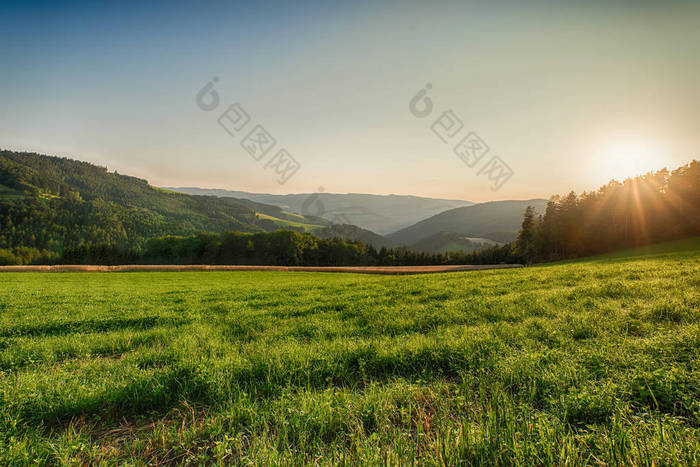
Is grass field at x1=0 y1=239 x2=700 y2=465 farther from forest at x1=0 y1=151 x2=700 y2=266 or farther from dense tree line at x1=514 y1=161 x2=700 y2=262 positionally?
forest at x1=0 y1=151 x2=700 y2=266

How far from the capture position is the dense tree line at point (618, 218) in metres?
52.4

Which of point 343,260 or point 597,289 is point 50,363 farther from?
point 343,260

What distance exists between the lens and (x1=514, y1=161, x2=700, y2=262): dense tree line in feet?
172

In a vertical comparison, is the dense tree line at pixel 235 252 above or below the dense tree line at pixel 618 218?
below

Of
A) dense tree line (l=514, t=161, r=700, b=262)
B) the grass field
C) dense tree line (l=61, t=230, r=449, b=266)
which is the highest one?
dense tree line (l=514, t=161, r=700, b=262)

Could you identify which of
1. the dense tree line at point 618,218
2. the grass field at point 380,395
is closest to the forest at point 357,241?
the dense tree line at point 618,218

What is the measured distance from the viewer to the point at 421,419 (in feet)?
8.36

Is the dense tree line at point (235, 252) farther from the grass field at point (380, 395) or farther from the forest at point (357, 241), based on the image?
the grass field at point (380, 395)

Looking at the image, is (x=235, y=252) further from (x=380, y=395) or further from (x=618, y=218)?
(x=618, y=218)

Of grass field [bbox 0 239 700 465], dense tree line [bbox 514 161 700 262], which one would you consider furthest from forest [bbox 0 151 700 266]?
grass field [bbox 0 239 700 465]

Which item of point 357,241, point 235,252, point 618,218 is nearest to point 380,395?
point 618,218

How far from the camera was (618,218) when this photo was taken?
185 feet

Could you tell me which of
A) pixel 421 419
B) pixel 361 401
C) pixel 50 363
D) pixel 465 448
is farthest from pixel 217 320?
pixel 465 448

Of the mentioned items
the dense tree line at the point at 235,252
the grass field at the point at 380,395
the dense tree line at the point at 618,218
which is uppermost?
the dense tree line at the point at 618,218
